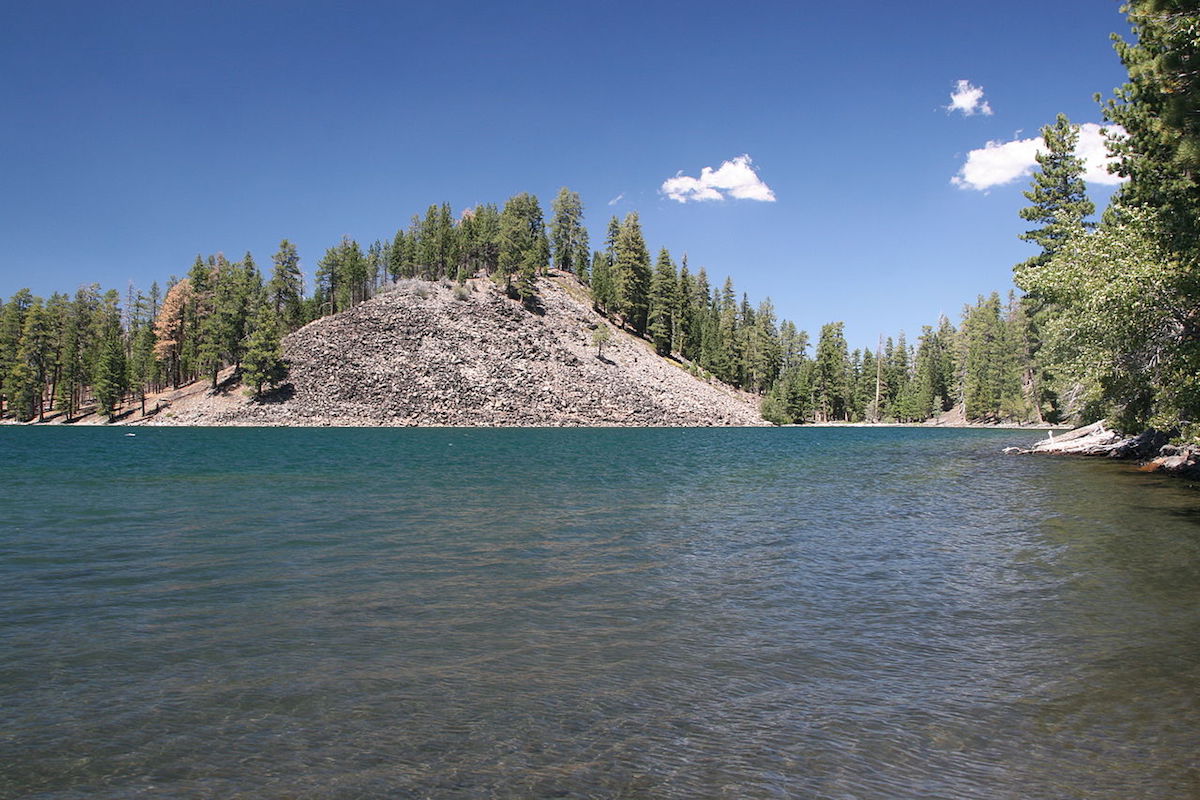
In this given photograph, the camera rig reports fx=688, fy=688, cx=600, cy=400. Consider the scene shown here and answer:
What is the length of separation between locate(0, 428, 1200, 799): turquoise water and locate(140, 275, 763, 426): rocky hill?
7671cm

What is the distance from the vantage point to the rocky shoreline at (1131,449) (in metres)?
35.5

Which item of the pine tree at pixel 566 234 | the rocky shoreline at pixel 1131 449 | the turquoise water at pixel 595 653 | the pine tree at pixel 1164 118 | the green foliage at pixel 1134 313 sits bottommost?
the turquoise water at pixel 595 653

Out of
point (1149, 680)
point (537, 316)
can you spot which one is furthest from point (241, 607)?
point (537, 316)

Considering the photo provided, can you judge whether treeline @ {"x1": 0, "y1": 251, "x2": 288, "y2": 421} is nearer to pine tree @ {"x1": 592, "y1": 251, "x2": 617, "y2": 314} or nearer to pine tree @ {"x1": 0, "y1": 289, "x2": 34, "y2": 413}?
pine tree @ {"x1": 0, "y1": 289, "x2": 34, "y2": 413}

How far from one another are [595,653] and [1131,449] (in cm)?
5202

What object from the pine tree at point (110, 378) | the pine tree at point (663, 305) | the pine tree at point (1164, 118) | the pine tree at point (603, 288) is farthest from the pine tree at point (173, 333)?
the pine tree at point (1164, 118)

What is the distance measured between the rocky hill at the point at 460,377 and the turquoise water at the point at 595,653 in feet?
252

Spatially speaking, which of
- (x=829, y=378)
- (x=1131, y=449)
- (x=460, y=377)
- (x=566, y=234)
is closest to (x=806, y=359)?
(x=829, y=378)

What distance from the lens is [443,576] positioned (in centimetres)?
1477

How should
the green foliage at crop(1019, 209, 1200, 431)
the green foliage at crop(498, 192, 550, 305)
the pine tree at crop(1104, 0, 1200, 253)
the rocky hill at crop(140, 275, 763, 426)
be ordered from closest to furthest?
the pine tree at crop(1104, 0, 1200, 253) → the green foliage at crop(1019, 209, 1200, 431) → the rocky hill at crop(140, 275, 763, 426) → the green foliage at crop(498, 192, 550, 305)

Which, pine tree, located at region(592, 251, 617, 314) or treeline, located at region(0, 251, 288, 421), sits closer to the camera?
treeline, located at region(0, 251, 288, 421)

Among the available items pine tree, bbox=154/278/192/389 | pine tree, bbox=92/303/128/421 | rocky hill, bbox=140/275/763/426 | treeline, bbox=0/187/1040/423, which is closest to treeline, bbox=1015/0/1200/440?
rocky hill, bbox=140/275/763/426

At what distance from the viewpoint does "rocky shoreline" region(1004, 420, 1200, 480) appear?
3547 centimetres

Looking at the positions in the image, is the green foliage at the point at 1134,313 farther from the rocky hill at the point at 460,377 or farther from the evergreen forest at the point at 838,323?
the rocky hill at the point at 460,377
